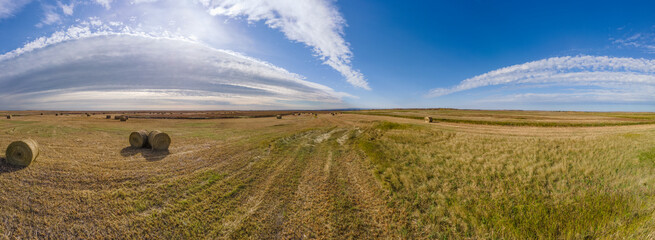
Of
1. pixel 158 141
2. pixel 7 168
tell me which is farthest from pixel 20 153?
pixel 158 141

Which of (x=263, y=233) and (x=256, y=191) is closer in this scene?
(x=263, y=233)

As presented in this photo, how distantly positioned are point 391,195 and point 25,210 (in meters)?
11.6

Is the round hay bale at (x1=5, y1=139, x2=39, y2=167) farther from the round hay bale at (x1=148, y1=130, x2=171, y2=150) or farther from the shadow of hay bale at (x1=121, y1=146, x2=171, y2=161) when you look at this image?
the round hay bale at (x1=148, y1=130, x2=171, y2=150)

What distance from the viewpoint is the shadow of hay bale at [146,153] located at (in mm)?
12234

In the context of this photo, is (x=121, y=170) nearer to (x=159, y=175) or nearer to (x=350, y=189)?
(x=159, y=175)

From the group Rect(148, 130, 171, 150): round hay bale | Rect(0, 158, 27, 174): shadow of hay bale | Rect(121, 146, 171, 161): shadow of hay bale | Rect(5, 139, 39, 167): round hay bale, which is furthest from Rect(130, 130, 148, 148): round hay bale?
Rect(0, 158, 27, 174): shadow of hay bale

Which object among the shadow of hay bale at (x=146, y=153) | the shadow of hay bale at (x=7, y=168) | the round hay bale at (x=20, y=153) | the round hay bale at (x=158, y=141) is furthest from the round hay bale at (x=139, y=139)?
the shadow of hay bale at (x=7, y=168)

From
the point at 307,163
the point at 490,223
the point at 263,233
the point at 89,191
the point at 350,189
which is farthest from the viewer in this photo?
the point at 307,163

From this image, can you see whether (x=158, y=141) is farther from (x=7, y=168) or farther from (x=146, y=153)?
(x=7, y=168)

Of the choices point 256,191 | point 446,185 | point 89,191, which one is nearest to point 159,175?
point 89,191

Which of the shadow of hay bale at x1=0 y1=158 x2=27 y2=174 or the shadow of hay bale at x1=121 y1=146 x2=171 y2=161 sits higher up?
the shadow of hay bale at x1=0 y1=158 x2=27 y2=174

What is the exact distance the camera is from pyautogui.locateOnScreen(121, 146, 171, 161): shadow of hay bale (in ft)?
40.1

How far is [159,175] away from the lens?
9109mm

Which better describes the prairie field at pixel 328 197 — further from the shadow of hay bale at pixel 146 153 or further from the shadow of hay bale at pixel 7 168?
the shadow of hay bale at pixel 146 153
